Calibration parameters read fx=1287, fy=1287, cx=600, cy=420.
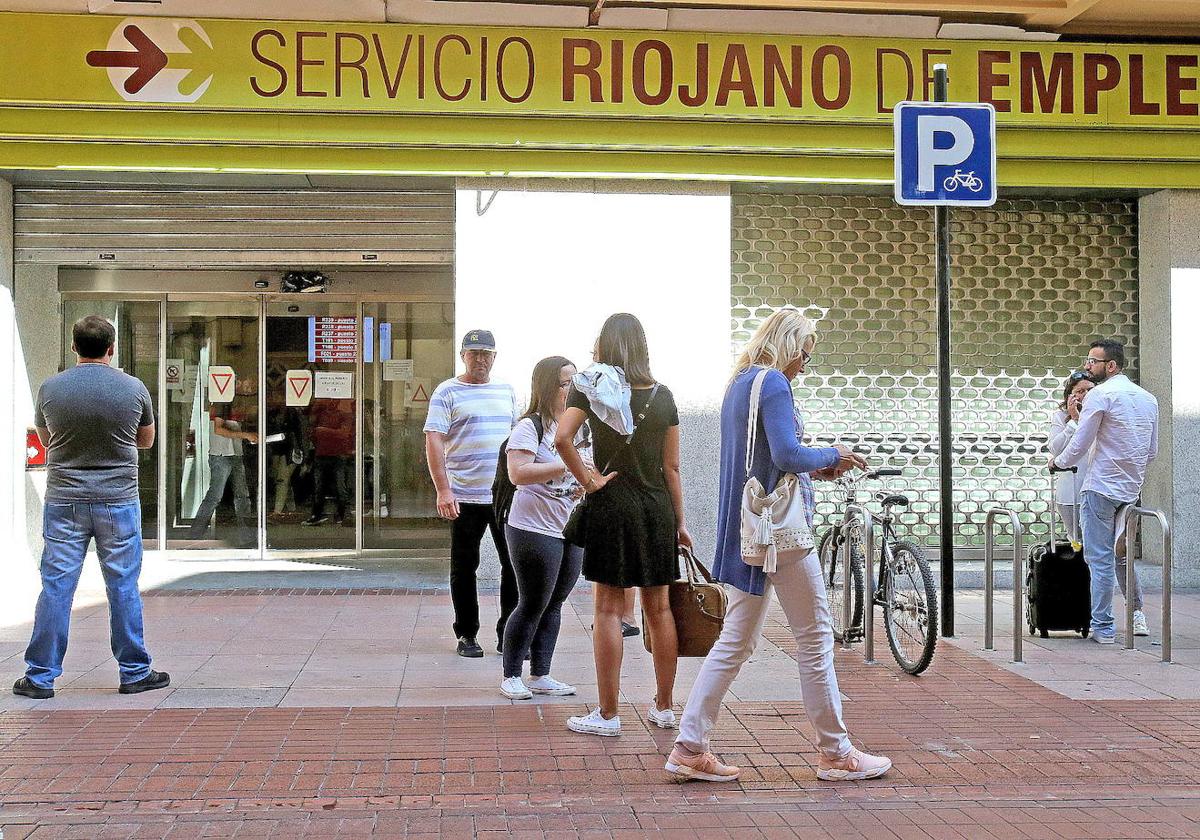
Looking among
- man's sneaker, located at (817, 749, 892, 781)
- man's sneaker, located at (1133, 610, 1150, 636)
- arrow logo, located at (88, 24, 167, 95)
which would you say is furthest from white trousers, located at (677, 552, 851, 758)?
arrow logo, located at (88, 24, 167, 95)

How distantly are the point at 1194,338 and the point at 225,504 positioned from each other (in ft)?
28.5

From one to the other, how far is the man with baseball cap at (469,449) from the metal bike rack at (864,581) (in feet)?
6.81

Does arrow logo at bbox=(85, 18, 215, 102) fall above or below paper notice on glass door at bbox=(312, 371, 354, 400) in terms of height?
above

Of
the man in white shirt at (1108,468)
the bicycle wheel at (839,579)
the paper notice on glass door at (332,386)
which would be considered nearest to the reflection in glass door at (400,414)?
the paper notice on glass door at (332,386)

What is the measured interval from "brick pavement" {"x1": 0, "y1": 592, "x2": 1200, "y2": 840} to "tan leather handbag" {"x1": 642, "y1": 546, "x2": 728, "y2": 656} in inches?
18.3

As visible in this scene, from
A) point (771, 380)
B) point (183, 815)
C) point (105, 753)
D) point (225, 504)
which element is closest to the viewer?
point (183, 815)

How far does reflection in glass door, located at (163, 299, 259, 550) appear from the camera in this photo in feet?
39.1

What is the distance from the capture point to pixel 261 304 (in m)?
11.9

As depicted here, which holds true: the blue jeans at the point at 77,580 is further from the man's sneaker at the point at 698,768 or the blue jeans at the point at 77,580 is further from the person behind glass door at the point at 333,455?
the person behind glass door at the point at 333,455

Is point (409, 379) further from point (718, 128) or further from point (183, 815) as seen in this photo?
point (183, 815)

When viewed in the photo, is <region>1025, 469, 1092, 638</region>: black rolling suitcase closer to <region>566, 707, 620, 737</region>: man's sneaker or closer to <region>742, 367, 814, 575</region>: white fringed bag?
<region>566, 707, 620, 737</region>: man's sneaker

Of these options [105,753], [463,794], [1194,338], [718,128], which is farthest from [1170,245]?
[105,753]

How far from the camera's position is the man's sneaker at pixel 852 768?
202 inches

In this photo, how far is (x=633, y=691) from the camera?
668 centimetres
